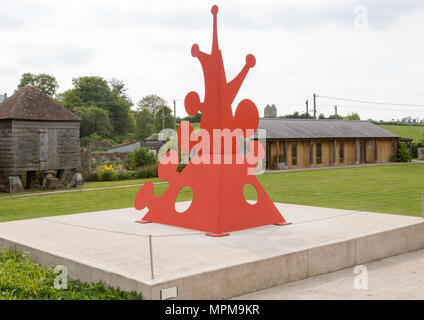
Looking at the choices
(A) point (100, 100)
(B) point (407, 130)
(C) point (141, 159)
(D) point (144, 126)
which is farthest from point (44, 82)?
(B) point (407, 130)

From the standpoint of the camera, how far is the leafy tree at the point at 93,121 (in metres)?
60.9

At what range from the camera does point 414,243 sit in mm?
9039

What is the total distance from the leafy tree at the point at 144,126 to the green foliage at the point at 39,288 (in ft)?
189

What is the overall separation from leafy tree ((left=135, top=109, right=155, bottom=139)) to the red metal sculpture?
2185 inches

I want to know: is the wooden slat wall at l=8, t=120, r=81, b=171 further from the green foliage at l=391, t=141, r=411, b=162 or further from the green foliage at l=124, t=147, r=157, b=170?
the green foliage at l=391, t=141, r=411, b=162

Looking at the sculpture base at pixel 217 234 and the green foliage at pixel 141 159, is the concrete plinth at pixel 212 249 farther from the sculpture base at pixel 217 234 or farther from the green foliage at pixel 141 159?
the green foliage at pixel 141 159

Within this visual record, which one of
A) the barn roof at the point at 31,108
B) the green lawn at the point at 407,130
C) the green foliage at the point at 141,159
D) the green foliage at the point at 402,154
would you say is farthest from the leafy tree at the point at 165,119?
the barn roof at the point at 31,108

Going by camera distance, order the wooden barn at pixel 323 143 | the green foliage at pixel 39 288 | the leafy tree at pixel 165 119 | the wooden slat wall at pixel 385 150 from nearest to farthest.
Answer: the green foliage at pixel 39 288 → the wooden barn at pixel 323 143 → the wooden slat wall at pixel 385 150 → the leafy tree at pixel 165 119

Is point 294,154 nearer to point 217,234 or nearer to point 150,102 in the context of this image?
point 217,234

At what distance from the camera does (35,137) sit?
23969 mm

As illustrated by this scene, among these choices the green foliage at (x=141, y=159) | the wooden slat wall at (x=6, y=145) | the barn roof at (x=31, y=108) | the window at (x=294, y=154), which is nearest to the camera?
the wooden slat wall at (x=6, y=145)

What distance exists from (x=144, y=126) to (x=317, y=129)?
110 feet

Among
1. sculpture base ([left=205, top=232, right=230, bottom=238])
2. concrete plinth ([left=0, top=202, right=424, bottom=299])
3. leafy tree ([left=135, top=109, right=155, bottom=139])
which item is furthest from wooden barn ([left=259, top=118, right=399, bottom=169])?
leafy tree ([left=135, top=109, right=155, bottom=139])

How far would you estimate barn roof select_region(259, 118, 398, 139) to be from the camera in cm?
3498
